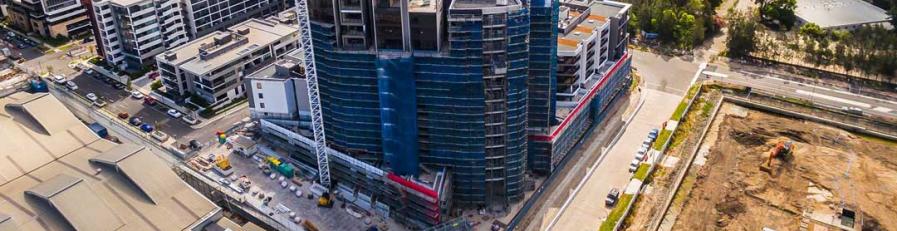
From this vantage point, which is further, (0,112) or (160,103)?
(160,103)

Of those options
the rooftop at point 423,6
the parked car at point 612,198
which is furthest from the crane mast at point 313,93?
the parked car at point 612,198

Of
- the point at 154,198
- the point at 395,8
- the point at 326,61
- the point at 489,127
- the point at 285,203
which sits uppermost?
the point at 395,8

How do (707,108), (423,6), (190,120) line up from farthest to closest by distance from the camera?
(707,108) < (190,120) < (423,6)

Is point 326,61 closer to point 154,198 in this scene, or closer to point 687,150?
point 154,198

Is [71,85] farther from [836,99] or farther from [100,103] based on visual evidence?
A: [836,99]

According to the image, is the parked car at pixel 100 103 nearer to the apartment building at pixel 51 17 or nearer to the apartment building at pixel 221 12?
the apartment building at pixel 221 12

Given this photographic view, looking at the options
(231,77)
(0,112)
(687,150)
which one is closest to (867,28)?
(687,150)

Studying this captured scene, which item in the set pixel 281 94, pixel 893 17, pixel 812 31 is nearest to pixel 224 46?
pixel 281 94
